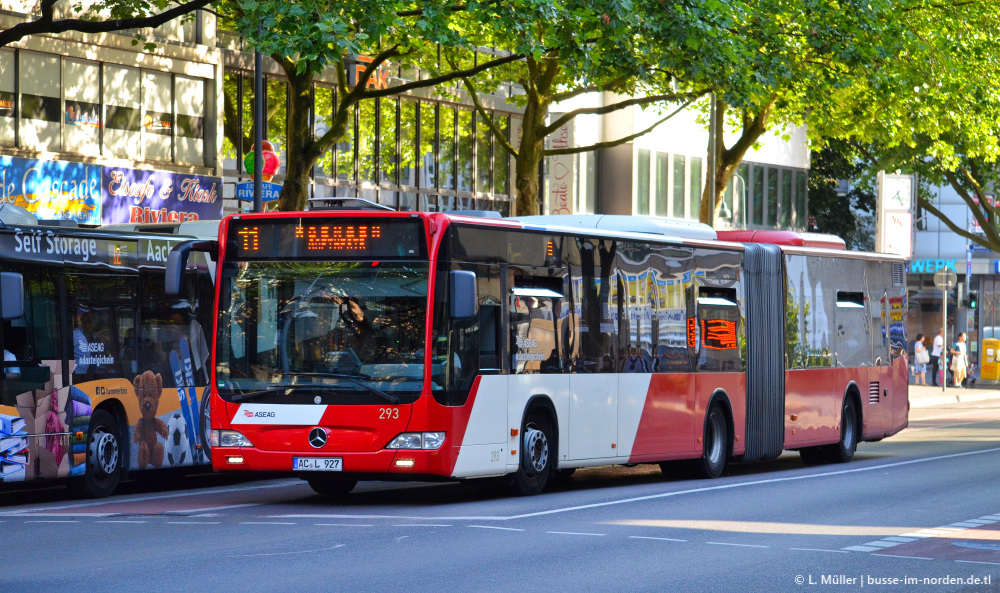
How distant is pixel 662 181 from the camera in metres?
47.2

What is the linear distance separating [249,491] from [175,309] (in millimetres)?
2175

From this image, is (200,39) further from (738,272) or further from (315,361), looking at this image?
(315,361)

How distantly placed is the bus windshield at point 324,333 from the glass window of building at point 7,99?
13.8 meters

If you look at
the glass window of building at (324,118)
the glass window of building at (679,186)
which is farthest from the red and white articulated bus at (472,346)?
the glass window of building at (679,186)

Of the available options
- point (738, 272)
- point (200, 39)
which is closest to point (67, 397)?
point (738, 272)

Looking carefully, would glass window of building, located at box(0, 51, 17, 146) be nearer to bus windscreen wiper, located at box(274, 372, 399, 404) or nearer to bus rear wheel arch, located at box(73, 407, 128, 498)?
bus rear wheel arch, located at box(73, 407, 128, 498)

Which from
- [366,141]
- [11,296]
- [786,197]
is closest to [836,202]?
[786,197]

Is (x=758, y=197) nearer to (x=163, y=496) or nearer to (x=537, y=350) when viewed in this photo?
(x=537, y=350)

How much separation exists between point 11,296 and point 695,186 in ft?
123

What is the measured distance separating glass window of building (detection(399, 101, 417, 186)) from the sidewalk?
1366 centimetres

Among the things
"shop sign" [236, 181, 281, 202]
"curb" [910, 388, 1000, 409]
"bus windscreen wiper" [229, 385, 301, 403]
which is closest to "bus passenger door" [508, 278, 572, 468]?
"bus windscreen wiper" [229, 385, 301, 403]

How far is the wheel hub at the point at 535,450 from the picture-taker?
1477 cm

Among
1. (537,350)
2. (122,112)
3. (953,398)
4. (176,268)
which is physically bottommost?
(953,398)

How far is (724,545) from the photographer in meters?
11.1
